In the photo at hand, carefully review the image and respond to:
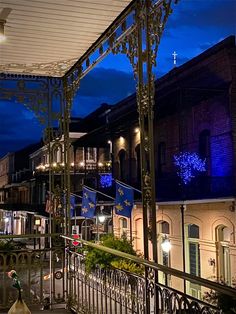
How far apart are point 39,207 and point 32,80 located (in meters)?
24.7

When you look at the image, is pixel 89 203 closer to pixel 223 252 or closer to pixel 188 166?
pixel 188 166

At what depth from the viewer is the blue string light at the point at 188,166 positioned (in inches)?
579

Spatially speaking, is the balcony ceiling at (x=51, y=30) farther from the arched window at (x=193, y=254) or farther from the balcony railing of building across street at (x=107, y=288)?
the arched window at (x=193, y=254)

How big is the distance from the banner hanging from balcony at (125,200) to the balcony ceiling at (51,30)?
788cm

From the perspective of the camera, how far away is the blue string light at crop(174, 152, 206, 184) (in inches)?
579

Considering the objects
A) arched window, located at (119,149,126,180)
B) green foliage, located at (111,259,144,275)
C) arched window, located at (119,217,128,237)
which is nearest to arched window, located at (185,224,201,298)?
arched window, located at (119,217,128,237)

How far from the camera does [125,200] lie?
45.7ft

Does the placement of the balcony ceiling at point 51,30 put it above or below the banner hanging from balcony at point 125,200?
above

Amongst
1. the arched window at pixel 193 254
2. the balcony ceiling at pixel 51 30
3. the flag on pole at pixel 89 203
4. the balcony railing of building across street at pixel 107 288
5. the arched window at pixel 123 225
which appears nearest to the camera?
the balcony railing of building across street at pixel 107 288

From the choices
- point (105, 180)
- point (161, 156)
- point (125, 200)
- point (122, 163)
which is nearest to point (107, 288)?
point (125, 200)

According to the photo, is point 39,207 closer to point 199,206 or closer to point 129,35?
point 199,206

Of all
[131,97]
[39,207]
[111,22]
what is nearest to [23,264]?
[111,22]

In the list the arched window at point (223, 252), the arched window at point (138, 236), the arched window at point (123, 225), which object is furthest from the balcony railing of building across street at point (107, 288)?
the arched window at point (123, 225)

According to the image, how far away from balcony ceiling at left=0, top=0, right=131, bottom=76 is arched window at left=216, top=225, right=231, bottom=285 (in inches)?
324
